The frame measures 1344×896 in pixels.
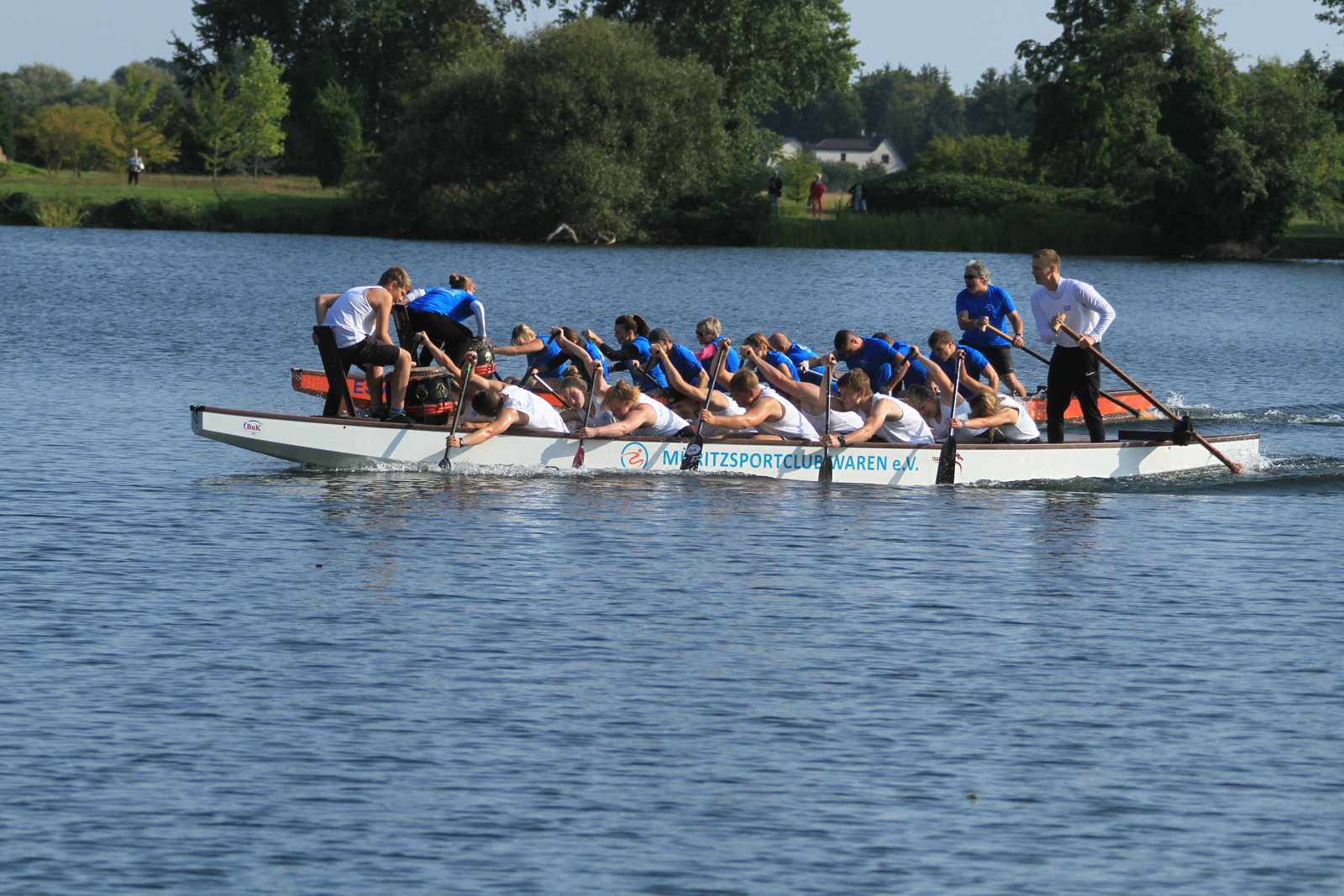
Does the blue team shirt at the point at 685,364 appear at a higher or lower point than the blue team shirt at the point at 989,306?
lower

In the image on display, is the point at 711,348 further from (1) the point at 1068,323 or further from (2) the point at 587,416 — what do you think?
(1) the point at 1068,323

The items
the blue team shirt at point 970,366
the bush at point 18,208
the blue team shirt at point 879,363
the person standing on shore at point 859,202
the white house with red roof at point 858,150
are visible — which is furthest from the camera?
the white house with red roof at point 858,150

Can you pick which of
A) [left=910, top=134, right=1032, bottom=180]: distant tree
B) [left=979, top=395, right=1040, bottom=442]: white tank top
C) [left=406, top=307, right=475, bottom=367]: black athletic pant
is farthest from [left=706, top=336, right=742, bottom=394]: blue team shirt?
[left=910, top=134, right=1032, bottom=180]: distant tree

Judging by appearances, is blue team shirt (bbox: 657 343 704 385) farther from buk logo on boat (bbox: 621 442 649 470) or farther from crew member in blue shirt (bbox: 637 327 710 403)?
buk logo on boat (bbox: 621 442 649 470)

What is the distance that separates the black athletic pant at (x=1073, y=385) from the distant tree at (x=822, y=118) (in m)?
157

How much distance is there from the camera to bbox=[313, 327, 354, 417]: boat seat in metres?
16.1

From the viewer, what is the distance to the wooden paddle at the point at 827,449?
15.5 metres

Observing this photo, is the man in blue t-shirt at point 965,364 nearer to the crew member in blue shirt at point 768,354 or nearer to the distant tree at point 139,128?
the crew member in blue shirt at point 768,354

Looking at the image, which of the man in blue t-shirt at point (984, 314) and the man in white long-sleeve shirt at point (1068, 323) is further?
the man in blue t-shirt at point (984, 314)

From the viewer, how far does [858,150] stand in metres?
161

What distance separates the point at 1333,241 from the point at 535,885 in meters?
64.4

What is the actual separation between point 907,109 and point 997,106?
668 inches

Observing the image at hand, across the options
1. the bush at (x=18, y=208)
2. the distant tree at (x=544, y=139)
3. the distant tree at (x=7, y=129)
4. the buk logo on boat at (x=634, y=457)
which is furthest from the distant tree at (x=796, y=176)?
the buk logo on boat at (x=634, y=457)

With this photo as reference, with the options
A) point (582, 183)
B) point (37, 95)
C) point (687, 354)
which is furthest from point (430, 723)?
point (37, 95)
